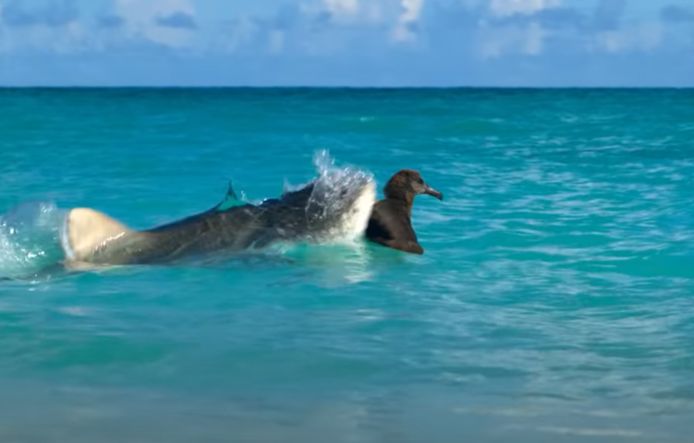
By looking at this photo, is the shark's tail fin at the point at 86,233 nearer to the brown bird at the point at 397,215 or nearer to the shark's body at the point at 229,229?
the shark's body at the point at 229,229

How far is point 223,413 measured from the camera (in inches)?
221

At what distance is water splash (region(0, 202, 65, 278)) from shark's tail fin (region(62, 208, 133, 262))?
177 millimetres

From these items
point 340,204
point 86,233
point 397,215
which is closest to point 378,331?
point 340,204

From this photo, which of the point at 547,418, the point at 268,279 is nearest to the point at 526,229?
the point at 268,279

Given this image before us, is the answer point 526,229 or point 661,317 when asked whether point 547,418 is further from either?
point 526,229

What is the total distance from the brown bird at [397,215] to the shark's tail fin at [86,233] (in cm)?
196

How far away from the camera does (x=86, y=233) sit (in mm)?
9523

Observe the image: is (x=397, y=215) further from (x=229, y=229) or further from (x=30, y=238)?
(x=30, y=238)

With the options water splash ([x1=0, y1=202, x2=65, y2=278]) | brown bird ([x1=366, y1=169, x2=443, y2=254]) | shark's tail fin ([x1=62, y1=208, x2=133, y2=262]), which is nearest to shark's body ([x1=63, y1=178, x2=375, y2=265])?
shark's tail fin ([x1=62, y1=208, x2=133, y2=262])

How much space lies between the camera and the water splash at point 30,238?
977 centimetres

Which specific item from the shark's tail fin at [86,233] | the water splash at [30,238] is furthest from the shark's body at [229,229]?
the water splash at [30,238]

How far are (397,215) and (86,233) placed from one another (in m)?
2.45

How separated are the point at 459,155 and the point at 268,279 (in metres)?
17.3

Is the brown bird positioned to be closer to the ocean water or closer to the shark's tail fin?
the ocean water
